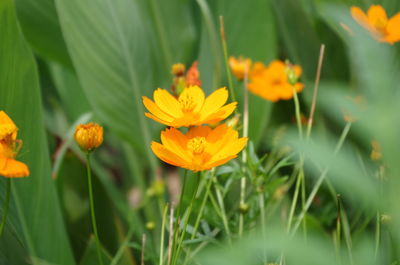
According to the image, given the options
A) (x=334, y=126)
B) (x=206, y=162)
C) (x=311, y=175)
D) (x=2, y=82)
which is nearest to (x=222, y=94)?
(x=206, y=162)

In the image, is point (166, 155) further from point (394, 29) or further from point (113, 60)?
point (113, 60)

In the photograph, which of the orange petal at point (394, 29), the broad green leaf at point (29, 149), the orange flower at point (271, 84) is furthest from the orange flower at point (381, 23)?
the broad green leaf at point (29, 149)

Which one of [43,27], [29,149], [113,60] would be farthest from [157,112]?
[43,27]

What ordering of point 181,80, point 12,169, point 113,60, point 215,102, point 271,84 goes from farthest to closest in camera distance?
point 113,60 < point 271,84 < point 181,80 < point 215,102 < point 12,169

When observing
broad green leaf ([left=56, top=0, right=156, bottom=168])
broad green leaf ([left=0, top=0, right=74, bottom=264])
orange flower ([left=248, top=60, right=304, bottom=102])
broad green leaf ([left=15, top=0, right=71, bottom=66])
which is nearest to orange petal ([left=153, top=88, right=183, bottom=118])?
broad green leaf ([left=0, top=0, right=74, bottom=264])

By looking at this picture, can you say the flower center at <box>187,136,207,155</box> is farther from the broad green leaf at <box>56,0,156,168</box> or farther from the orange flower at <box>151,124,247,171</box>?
the broad green leaf at <box>56,0,156,168</box>

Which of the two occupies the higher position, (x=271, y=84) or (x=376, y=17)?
(x=376, y=17)

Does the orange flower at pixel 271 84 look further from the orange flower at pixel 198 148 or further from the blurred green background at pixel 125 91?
the orange flower at pixel 198 148
